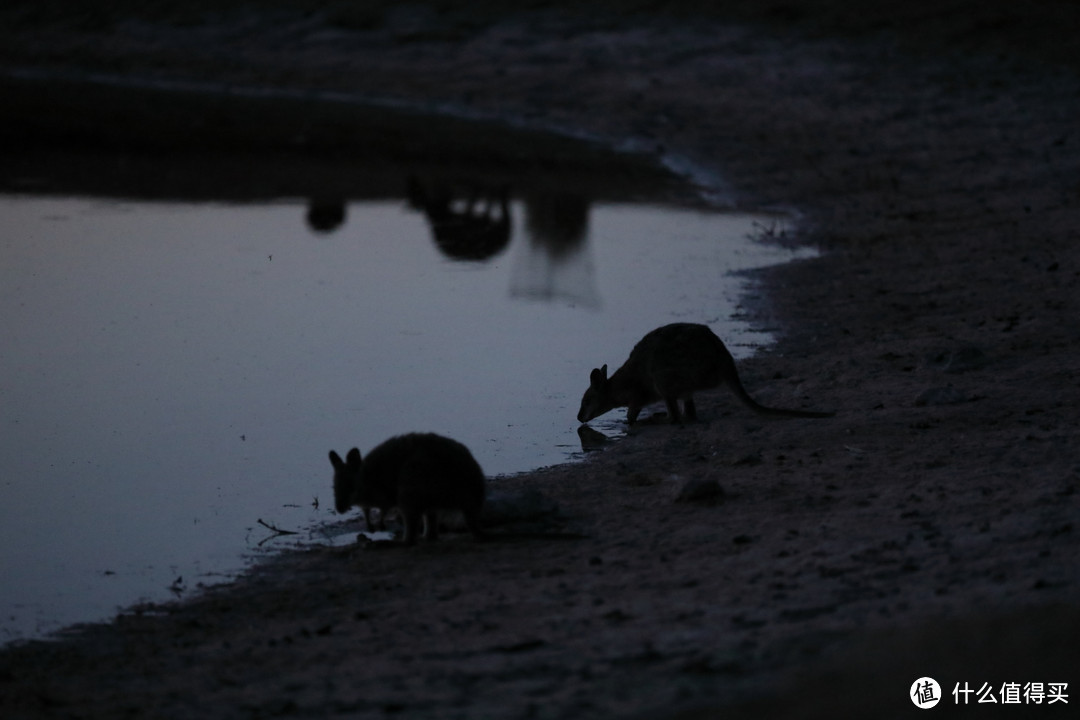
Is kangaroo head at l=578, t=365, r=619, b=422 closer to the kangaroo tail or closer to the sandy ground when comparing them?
the sandy ground

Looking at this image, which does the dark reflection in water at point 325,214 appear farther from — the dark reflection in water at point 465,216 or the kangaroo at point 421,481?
the kangaroo at point 421,481

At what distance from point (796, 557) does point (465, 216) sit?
449 inches

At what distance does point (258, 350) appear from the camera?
10453 millimetres

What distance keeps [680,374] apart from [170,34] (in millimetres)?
22612

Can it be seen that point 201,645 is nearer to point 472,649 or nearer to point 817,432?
point 472,649

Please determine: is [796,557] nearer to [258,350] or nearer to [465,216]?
[258,350]

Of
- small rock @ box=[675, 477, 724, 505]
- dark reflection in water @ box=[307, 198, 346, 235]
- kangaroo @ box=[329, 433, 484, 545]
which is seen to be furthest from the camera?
dark reflection in water @ box=[307, 198, 346, 235]

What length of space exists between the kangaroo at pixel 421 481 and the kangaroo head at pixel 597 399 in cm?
220

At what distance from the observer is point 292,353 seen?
10.4m

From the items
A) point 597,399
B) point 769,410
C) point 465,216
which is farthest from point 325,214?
point 769,410

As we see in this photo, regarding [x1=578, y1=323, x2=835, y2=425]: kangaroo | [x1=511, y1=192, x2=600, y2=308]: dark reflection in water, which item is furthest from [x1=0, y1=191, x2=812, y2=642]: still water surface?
[x1=578, y1=323, x2=835, y2=425]: kangaroo

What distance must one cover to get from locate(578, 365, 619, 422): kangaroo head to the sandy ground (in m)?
0.41

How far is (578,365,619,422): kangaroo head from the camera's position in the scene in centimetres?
862
